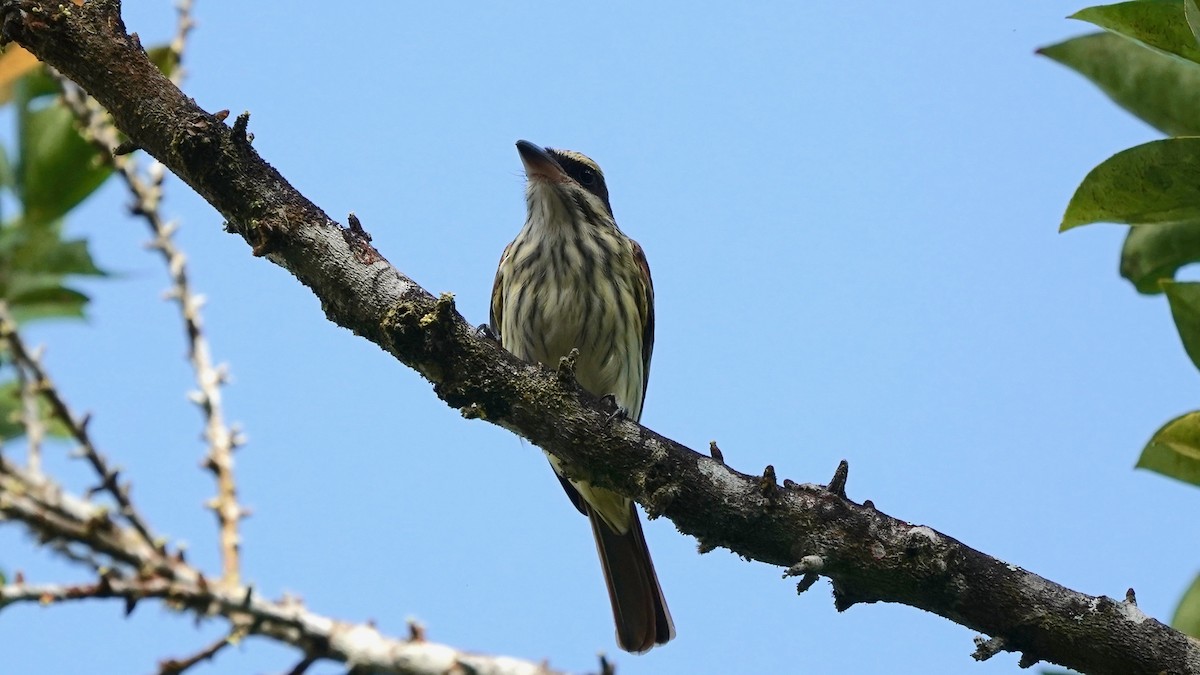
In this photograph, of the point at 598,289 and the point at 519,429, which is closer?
the point at 519,429

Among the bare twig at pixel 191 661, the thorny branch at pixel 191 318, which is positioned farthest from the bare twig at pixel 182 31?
the bare twig at pixel 191 661

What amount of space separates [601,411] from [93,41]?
5.43 ft

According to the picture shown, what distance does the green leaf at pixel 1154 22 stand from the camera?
3094 millimetres

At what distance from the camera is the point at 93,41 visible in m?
3.35

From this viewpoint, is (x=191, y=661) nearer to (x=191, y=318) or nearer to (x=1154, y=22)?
(x=191, y=318)

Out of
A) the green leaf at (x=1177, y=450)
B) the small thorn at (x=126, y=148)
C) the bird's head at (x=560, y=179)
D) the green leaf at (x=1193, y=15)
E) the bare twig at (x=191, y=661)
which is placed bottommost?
the bare twig at (x=191, y=661)

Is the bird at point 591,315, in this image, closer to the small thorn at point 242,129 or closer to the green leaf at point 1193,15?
the small thorn at point 242,129

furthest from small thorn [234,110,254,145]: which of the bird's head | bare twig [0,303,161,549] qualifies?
the bird's head

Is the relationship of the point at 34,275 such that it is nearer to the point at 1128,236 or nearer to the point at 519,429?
the point at 519,429

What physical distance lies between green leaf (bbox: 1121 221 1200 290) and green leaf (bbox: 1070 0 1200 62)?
21.2 inches

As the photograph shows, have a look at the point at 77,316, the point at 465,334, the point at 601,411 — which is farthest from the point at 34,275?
the point at 601,411

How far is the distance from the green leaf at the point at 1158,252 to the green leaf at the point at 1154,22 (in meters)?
0.54

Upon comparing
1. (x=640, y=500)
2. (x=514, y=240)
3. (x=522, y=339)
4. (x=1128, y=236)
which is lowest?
(x=640, y=500)

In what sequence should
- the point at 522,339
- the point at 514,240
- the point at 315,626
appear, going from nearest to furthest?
the point at 315,626
the point at 522,339
the point at 514,240
